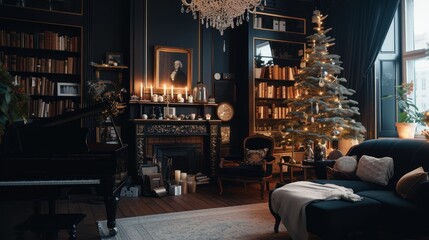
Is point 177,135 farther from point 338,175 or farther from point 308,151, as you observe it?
point 338,175

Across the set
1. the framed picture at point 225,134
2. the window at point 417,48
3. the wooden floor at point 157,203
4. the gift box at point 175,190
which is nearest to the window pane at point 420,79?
the window at point 417,48

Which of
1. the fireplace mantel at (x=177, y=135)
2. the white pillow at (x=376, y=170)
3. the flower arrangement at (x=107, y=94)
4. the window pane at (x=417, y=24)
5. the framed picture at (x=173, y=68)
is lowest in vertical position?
the white pillow at (x=376, y=170)

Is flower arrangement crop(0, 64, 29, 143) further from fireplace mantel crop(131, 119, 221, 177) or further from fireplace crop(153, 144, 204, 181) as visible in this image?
fireplace crop(153, 144, 204, 181)

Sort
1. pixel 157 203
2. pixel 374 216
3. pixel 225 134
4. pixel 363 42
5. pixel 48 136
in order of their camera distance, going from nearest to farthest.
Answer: pixel 374 216 → pixel 48 136 → pixel 157 203 → pixel 363 42 → pixel 225 134

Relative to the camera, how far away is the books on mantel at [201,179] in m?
6.15

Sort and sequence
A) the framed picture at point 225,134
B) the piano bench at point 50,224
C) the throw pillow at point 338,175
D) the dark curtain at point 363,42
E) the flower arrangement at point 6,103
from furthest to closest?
1. the framed picture at point 225,134
2. the dark curtain at point 363,42
3. the throw pillow at point 338,175
4. the piano bench at point 50,224
5. the flower arrangement at point 6,103

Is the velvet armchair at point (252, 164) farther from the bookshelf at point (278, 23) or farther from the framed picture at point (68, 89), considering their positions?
the framed picture at point (68, 89)

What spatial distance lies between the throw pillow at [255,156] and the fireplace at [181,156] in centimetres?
111

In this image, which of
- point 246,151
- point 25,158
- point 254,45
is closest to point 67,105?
point 25,158

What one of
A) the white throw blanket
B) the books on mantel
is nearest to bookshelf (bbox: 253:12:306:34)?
the books on mantel

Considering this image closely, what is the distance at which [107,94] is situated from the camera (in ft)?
→ 19.1

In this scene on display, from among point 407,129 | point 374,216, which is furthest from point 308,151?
point 374,216

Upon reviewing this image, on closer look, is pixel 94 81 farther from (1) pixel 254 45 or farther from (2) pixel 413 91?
(2) pixel 413 91

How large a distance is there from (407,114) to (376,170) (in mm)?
2247
